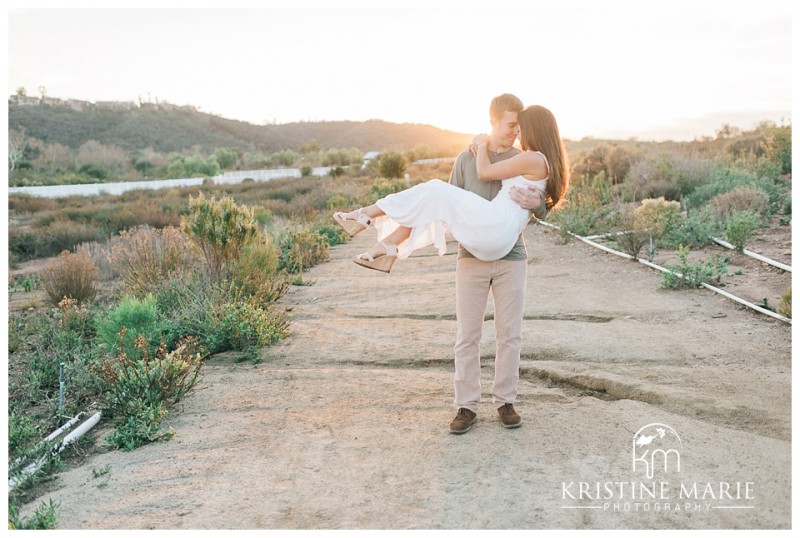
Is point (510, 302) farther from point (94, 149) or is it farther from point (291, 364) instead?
point (94, 149)

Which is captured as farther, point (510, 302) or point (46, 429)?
point (46, 429)

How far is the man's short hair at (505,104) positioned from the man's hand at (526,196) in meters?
0.48

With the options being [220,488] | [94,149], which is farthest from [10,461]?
[94,149]

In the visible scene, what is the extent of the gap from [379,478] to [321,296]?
→ 225 inches

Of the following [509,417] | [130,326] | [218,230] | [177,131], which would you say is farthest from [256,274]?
[177,131]

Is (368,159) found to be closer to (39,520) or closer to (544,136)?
(544,136)

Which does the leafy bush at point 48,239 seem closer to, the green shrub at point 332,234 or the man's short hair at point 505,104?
the green shrub at point 332,234

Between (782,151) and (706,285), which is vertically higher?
(782,151)

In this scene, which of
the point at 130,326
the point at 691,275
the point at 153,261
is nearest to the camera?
the point at 130,326

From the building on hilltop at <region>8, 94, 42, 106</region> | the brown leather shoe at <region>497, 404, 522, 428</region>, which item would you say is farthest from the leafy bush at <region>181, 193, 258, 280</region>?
the building on hilltop at <region>8, 94, 42, 106</region>

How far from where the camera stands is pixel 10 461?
471 cm

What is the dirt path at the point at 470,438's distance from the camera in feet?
13.0

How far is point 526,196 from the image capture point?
4688mm

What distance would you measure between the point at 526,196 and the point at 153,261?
18.8 feet
